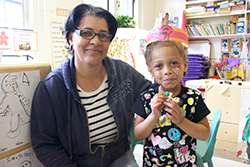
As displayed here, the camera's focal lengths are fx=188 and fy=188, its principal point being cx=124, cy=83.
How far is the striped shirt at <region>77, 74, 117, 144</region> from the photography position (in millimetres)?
1139

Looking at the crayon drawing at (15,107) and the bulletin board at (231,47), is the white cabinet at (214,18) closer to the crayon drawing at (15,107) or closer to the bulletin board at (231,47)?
the bulletin board at (231,47)

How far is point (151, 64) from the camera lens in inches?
40.0

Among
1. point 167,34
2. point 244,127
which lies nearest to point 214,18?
point 244,127

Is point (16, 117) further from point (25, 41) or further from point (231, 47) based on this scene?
point (231, 47)

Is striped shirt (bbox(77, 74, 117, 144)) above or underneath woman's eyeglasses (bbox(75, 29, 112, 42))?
underneath

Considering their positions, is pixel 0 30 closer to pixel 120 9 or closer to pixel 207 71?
pixel 120 9

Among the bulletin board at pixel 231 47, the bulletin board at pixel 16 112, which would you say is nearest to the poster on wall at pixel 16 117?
the bulletin board at pixel 16 112

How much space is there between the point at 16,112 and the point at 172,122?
82cm

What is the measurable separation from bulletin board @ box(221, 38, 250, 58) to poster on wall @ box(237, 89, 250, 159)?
1.75m

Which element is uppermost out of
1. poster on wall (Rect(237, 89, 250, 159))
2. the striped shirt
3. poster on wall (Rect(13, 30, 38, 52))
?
poster on wall (Rect(13, 30, 38, 52))

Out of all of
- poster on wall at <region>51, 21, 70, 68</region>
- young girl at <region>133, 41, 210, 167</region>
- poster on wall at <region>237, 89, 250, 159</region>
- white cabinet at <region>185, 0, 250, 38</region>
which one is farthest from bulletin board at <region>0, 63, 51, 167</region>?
white cabinet at <region>185, 0, 250, 38</region>

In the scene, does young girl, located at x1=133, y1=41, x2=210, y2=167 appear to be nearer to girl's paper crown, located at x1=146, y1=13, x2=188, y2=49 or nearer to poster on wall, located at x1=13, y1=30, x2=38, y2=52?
girl's paper crown, located at x1=146, y1=13, x2=188, y2=49

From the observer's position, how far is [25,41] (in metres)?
1.88

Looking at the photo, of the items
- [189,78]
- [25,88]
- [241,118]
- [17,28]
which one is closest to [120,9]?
[189,78]
